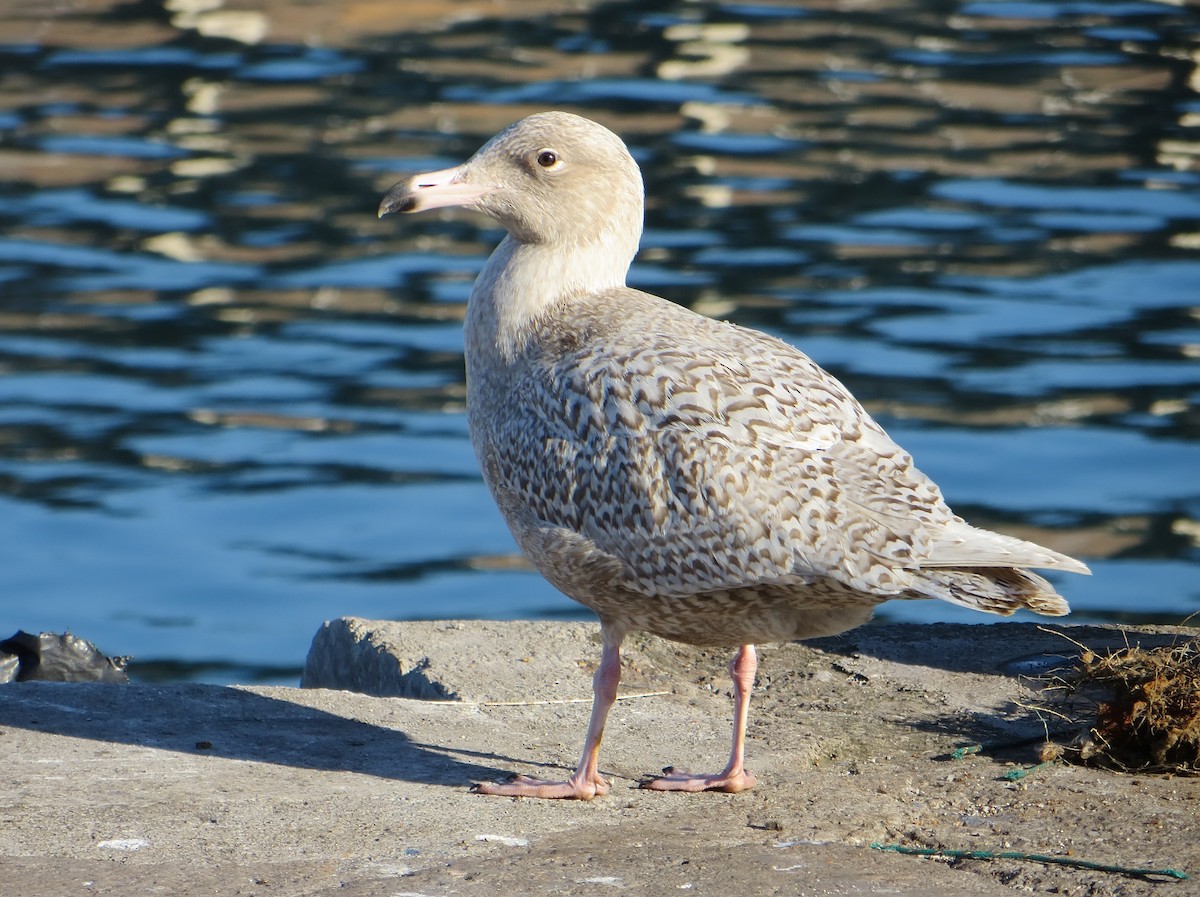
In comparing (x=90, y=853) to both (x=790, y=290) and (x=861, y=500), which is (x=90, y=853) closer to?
(x=861, y=500)

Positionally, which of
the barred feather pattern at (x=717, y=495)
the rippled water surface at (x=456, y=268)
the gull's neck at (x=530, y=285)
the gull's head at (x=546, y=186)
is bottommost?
the rippled water surface at (x=456, y=268)

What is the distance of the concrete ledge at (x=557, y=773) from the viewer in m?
5.10

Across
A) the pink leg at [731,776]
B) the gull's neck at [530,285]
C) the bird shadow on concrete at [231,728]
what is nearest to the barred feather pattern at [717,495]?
the gull's neck at [530,285]

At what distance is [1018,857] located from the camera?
17.3 feet

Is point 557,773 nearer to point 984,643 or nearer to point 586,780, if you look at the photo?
point 586,780

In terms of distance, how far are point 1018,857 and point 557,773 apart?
1568 millimetres

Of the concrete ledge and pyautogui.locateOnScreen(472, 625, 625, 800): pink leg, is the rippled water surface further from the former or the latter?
pyautogui.locateOnScreen(472, 625, 625, 800): pink leg

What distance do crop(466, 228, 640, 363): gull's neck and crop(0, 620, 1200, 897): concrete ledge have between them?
1368 mm

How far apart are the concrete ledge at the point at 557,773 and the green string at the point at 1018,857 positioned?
3 centimetres

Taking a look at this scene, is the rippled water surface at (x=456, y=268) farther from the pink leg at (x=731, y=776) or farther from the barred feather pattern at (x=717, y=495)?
the barred feather pattern at (x=717, y=495)

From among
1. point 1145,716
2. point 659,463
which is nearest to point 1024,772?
point 1145,716

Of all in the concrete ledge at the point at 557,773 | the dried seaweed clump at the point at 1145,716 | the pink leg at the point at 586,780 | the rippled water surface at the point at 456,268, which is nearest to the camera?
the concrete ledge at the point at 557,773

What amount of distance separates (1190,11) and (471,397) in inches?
777

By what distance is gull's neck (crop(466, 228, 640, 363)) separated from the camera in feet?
20.4
